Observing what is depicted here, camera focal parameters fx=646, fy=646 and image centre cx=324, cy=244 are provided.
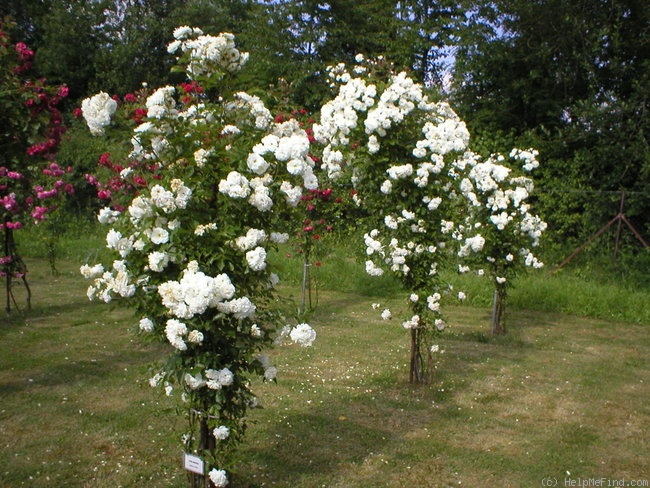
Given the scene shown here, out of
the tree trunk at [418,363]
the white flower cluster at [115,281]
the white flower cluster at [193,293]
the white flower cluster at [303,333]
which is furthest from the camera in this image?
the tree trunk at [418,363]

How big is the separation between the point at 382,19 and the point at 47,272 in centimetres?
1218

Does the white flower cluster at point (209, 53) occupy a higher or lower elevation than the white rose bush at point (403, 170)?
higher

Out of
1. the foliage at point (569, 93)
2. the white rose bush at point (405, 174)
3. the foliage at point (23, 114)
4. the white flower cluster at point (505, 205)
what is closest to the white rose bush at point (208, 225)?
the white rose bush at point (405, 174)

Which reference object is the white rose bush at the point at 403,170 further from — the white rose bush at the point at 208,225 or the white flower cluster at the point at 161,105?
the white flower cluster at the point at 161,105

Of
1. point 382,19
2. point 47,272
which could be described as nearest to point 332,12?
point 382,19

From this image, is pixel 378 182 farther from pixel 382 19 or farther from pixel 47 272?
pixel 382 19

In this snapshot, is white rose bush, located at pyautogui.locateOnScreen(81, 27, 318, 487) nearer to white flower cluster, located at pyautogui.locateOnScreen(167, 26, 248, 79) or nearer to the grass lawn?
white flower cluster, located at pyautogui.locateOnScreen(167, 26, 248, 79)

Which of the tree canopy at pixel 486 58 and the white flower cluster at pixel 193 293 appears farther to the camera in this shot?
the tree canopy at pixel 486 58

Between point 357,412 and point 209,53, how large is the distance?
2.86 meters

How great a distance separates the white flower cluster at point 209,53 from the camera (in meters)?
3.22

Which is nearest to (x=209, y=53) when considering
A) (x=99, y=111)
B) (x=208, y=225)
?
(x=99, y=111)

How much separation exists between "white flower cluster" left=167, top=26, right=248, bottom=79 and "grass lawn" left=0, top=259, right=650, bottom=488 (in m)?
1.60

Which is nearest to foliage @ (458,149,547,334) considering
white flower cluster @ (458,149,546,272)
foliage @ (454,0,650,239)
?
white flower cluster @ (458,149,546,272)

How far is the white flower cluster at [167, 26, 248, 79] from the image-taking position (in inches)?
127
